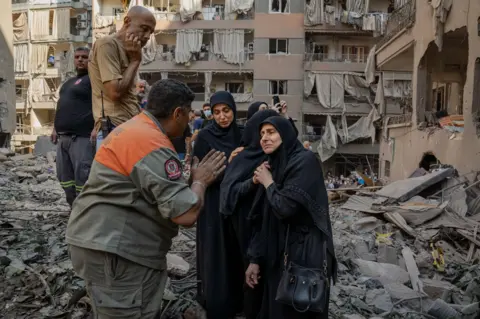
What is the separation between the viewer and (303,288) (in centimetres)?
259

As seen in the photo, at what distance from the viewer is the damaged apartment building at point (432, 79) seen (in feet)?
31.0

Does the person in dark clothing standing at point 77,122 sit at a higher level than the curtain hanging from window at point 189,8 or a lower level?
lower

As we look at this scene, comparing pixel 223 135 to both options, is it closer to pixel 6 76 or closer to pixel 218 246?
pixel 218 246

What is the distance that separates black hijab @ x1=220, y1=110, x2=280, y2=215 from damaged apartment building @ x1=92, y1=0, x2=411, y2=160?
24.3 meters

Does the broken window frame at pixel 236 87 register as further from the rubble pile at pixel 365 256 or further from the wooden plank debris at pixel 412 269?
the wooden plank debris at pixel 412 269

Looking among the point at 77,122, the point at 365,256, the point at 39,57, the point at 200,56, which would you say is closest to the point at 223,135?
the point at 77,122

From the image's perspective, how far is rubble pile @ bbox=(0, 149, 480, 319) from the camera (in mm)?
3566

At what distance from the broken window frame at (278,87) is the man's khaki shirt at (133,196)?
26.4m

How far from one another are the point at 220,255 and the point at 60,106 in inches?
78.0

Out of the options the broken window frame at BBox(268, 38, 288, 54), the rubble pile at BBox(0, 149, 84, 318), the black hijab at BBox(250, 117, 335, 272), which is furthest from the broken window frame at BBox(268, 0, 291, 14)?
the black hijab at BBox(250, 117, 335, 272)

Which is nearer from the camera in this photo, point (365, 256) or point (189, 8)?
point (365, 256)

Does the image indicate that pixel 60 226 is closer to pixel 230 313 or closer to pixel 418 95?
pixel 230 313

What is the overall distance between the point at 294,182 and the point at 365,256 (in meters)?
3.54

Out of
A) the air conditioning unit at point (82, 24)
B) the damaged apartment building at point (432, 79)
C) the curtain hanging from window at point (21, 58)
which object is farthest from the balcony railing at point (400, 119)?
the curtain hanging from window at point (21, 58)
